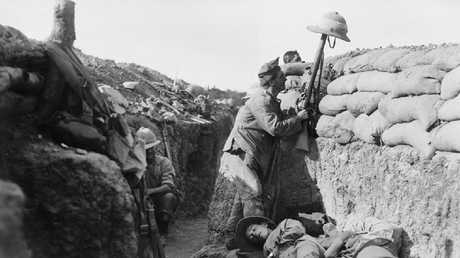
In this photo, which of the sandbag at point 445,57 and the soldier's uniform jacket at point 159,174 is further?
the soldier's uniform jacket at point 159,174

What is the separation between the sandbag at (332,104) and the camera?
755 centimetres

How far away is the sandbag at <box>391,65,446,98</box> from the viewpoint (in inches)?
238

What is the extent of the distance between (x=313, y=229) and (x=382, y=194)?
1041mm

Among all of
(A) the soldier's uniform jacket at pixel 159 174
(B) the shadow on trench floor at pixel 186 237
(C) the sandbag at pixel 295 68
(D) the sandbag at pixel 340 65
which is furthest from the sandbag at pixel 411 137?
(B) the shadow on trench floor at pixel 186 237

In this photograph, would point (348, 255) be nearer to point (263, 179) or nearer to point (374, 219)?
point (374, 219)

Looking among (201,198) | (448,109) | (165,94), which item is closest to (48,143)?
(448,109)

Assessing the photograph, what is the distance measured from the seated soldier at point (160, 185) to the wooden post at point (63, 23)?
9.41 feet

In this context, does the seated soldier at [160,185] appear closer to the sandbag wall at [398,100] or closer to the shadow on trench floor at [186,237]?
the shadow on trench floor at [186,237]

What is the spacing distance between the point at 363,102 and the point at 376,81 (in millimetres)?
279

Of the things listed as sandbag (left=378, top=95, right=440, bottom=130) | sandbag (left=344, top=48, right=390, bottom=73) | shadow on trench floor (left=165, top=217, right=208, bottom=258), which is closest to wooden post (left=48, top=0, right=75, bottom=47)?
sandbag (left=378, top=95, right=440, bottom=130)

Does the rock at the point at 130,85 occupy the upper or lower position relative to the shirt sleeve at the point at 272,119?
upper

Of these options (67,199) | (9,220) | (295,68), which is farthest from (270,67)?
(9,220)

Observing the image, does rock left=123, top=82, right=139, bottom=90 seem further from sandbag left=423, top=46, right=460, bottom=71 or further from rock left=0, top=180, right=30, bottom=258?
rock left=0, top=180, right=30, bottom=258

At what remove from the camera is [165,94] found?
13820mm
